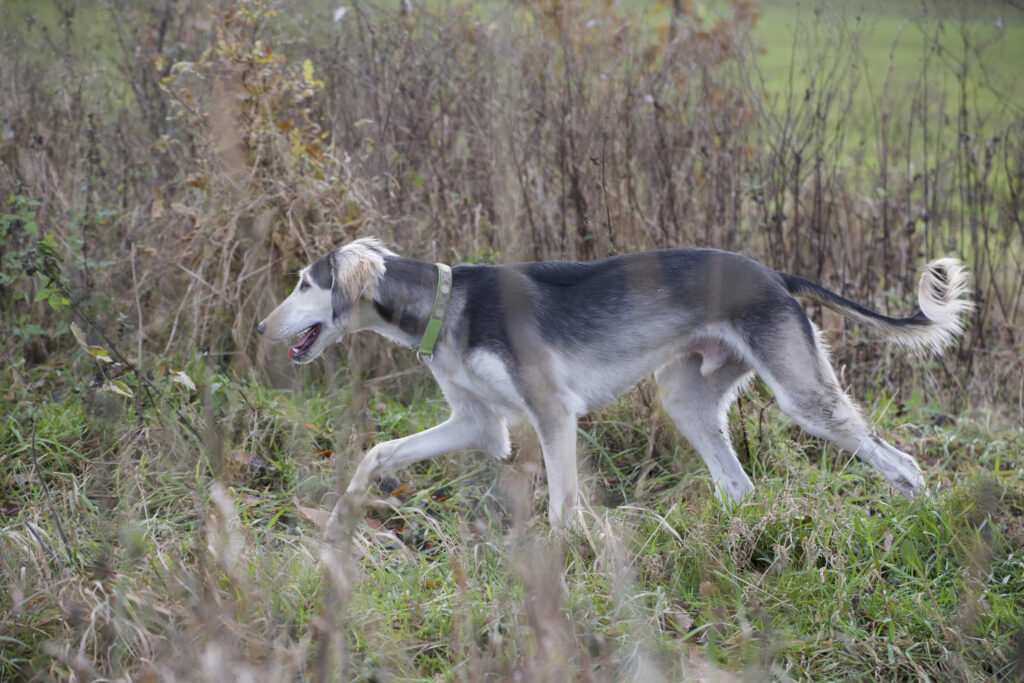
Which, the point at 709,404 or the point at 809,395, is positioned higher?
the point at 809,395

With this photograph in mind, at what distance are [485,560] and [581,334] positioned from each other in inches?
49.4

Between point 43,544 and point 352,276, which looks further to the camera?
point 352,276

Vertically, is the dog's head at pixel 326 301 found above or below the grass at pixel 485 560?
above

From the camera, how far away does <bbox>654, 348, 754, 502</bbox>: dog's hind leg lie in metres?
4.39

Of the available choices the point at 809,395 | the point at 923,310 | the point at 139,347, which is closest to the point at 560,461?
the point at 809,395

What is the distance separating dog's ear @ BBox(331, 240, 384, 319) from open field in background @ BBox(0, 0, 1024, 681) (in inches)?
26.2

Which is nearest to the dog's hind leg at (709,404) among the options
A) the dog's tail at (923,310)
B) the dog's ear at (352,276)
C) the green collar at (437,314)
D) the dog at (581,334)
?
the dog at (581,334)

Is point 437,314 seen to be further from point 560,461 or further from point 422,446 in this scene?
point 560,461

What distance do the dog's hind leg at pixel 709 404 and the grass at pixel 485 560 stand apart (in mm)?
122

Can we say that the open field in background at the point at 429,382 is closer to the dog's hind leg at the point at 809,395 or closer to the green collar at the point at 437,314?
the dog's hind leg at the point at 809,395

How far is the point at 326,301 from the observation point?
13.7ft

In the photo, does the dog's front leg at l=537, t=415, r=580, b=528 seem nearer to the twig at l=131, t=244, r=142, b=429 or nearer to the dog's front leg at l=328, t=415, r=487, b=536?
the dog's front leg at l=328, t=415, r=487, b=536

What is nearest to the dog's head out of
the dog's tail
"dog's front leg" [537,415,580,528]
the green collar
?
the green collar

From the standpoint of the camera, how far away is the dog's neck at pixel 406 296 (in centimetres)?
421
